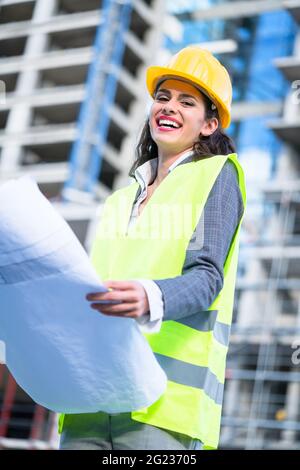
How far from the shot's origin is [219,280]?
1.30 metres

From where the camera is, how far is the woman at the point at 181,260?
4.23 feet

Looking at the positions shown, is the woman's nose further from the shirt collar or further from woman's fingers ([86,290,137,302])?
woman's fingers ([86,290,137,302])

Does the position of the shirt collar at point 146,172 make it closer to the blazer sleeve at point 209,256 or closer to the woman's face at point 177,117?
the woman's face at point 177,117

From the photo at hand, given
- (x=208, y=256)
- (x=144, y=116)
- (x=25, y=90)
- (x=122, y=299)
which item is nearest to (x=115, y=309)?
(x=122, y=299)

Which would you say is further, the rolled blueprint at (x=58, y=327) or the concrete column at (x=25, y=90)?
the concrete column at (x=25, y=90)

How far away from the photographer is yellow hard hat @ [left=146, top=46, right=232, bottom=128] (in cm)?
157

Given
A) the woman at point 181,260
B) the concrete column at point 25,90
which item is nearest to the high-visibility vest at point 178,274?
the woman at point 181,260

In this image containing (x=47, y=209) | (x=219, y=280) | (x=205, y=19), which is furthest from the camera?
(x=205, y=19)

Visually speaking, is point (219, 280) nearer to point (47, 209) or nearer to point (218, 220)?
point (218, 220)

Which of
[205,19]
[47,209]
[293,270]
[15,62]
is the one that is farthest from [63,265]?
[15,62]

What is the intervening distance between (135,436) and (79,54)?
101 ft

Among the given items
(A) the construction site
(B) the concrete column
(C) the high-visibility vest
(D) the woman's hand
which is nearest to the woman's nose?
(C) the high-visibility vest

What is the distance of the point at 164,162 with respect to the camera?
161 cm

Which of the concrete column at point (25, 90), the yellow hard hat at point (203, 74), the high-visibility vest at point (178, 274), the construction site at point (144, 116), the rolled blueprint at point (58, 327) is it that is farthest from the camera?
the concrete column at point (25, 90)
